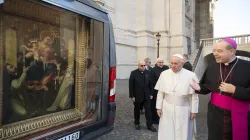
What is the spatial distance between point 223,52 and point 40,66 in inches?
86.2

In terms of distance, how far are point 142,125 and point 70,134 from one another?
307 cm

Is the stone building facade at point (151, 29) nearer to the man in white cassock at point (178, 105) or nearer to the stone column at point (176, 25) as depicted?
the stone column at point (176, 25)

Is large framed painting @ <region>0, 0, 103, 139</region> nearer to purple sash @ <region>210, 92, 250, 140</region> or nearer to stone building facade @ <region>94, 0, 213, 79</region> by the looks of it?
purple sash @ <region>210, 92, 250, 140</region>

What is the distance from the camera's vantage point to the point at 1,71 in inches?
89.6

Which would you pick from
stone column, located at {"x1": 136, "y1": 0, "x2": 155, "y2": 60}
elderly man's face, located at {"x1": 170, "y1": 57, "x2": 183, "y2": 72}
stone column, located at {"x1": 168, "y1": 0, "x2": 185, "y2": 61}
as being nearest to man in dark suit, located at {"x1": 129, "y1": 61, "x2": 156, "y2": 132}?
elderly man's face, located at {"x1": 170, "y1": 57, "x2": 183, "y2": 72}

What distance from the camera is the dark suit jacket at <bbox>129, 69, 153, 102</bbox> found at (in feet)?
17.3

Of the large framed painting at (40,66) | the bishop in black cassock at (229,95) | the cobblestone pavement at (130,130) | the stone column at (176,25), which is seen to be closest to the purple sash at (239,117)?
the bishop in black cassock at (229,95)

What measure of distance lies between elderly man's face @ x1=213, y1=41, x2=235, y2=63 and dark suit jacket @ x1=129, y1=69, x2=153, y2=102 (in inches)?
115

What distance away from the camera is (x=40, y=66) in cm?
278

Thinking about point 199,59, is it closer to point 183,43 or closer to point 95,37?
point 183,43

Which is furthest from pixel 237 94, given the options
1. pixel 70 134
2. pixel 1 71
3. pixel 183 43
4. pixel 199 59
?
pixel 183 43

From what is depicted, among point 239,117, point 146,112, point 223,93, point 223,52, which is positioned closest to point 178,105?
point 223,93

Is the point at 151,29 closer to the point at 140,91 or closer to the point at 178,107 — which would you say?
the point at 140,91

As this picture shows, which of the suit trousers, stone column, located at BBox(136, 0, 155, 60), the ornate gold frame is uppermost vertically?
stone column, located at BBox(136, 0, 155, 60)
